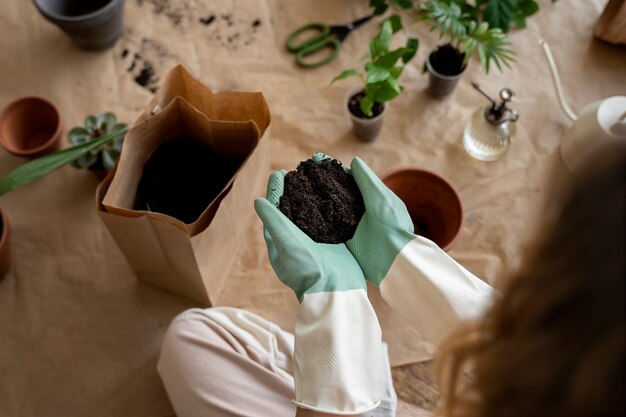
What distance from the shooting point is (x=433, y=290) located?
798 mm

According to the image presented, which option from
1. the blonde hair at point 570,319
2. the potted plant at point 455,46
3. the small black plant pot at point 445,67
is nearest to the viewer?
the blonde hair at point 570,319

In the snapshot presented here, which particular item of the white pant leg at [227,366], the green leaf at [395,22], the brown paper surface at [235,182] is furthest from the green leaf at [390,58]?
the white pant leg at [227,366]

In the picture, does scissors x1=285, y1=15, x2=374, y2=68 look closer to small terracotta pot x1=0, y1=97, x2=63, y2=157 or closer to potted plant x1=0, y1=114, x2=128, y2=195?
potted plant x1=0, y1=114, x2=128, y2=195

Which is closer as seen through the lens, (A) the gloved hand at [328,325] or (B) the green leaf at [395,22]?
(A) the gloved hand at [328,325]

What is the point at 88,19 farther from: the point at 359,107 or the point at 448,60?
the point at 448,60

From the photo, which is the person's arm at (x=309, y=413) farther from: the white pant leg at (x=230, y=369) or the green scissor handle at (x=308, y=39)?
the green scissor handle at (x=308, y=39)

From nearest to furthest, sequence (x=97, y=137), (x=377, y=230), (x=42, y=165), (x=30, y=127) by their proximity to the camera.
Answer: (x=377, y=230) < (x=42, y=165) < (x=97, y=137) < (x=30, y=127)

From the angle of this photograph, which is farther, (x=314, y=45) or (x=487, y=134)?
(x=314, y=45)

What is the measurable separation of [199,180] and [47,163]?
28 centimetres

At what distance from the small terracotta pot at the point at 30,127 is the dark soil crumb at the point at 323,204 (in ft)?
2.08

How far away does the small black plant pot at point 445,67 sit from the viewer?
1.28 m

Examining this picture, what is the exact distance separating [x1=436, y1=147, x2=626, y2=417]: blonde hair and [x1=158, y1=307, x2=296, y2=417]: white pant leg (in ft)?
1.69

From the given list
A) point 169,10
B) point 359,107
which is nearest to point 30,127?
point 169,10

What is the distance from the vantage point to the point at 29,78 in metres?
1.39
